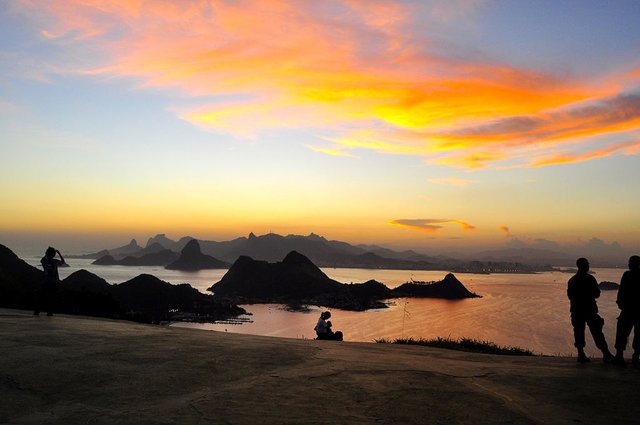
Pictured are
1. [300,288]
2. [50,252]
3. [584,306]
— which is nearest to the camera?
[584,306]

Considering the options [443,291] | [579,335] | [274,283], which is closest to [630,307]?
[579,335]

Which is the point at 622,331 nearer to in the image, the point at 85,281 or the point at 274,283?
the point at 85,281

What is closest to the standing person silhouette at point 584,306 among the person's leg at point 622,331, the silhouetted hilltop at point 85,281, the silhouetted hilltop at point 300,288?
the person's leg at point 622,331

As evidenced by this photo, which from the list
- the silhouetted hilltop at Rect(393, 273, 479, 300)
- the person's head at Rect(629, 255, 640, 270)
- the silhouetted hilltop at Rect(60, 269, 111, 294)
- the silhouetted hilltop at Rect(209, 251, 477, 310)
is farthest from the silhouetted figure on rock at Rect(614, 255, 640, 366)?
the silhouetted hilltop at Rect(393, 273, 479, 300)

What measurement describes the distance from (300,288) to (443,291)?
2385 inches

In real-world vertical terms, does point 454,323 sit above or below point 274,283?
below

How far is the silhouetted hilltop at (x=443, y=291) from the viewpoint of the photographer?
17762 cm

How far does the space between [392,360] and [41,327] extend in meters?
10.0

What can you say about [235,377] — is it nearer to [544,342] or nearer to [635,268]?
[635,268]

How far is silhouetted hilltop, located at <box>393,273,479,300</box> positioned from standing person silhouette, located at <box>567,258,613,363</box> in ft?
567

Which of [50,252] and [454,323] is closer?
[50,252]

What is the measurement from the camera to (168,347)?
1039 cm

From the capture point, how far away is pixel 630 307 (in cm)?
1006

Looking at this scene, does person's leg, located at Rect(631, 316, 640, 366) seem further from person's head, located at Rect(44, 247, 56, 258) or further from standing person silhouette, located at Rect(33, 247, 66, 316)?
person's head, located at Rect(44, 247, 56, 258)
